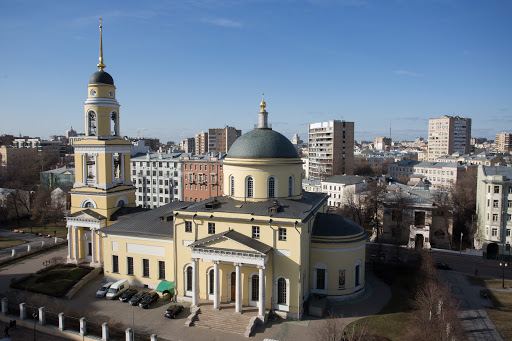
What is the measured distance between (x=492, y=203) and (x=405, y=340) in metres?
30.1

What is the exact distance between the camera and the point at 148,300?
27172 millimetres

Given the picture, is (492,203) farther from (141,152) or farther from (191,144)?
(191,144)

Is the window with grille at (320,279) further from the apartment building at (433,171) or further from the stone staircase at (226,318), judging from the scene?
the apartment building at (433,171)

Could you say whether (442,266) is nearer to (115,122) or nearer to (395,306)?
(395,306)

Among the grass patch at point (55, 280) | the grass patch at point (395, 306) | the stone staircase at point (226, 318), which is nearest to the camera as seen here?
the grass patch at point (395, 306)

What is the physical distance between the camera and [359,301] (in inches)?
1107

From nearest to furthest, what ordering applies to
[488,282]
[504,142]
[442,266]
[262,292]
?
[262,292]
[488,282]
[442,266]
[504,142]

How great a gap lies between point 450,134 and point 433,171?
175 ft

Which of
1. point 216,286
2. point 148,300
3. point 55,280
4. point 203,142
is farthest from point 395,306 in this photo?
point 203,142

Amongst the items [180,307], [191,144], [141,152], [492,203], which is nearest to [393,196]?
[492,203]

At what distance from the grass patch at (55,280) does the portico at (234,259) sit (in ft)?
37.6

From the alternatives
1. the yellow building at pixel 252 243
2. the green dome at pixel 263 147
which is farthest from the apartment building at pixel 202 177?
the green dome at pixel 263 147

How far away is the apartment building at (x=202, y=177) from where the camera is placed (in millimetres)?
67750

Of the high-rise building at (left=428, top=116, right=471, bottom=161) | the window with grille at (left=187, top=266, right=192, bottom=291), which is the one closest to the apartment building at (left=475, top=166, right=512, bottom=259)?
the window with grille at (left=187, top=266, right=192, bottom=291)
